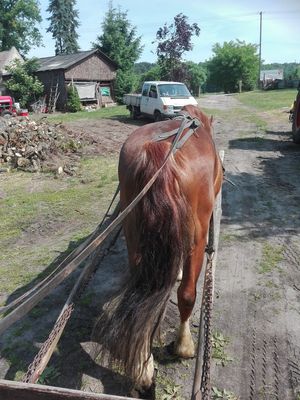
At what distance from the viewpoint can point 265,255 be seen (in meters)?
4.90

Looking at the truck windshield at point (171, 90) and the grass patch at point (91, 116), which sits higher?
the truck windshield at point (171, 90)

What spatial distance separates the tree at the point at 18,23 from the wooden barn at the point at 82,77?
76.4 feet

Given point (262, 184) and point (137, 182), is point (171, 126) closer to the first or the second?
point (137, 182)

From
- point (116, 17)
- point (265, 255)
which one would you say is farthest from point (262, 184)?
point (116, 17)

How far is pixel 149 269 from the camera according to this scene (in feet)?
8.00

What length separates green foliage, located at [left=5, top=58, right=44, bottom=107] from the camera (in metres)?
31.6

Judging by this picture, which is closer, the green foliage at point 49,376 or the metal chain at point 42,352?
the metal chain at point 42,352

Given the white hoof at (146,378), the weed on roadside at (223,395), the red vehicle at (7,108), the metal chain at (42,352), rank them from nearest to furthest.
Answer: the metal chain at (42,352)
the white hoof at (146,378)
the weed on roadside at (223,395)
the red vehicle at (7,108)

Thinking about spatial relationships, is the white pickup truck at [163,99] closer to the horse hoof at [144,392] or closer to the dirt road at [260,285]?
the dirt road at [260,285]

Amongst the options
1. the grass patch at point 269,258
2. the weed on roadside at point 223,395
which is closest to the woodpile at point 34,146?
the grass patch at point 269,258

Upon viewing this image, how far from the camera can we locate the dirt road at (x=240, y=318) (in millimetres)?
2824

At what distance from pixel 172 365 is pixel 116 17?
127 feet

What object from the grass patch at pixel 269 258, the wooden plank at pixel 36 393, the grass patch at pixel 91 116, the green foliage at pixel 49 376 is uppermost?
the grass patch at pixel 91 116

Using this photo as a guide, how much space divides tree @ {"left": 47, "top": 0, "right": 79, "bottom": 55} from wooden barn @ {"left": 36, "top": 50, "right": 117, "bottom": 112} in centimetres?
3305
